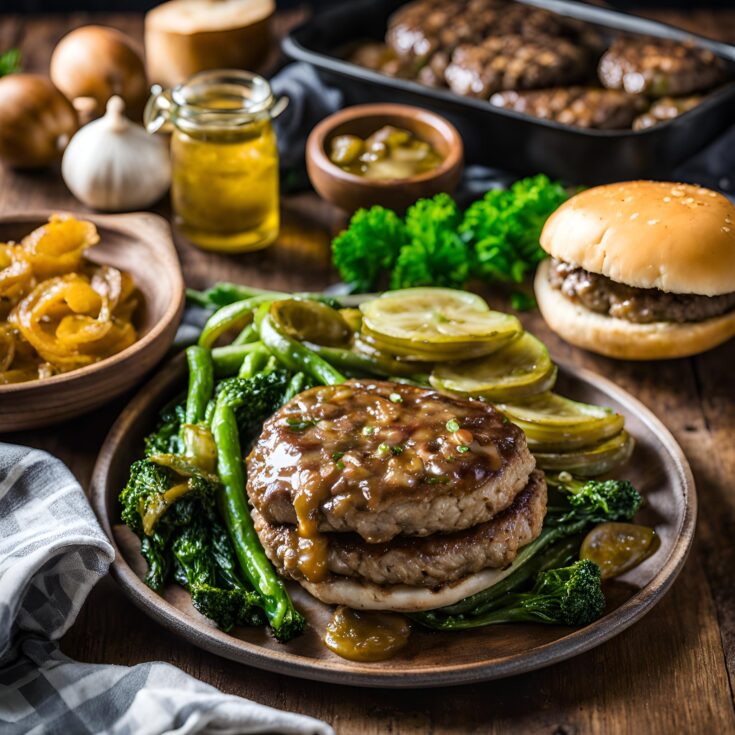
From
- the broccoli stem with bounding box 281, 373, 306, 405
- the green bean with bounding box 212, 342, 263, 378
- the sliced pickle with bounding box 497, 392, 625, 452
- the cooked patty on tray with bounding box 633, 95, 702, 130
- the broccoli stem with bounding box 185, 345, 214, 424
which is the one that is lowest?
the green bean with bounding box 212, 342, 263, 378

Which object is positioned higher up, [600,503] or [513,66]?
[513,66]

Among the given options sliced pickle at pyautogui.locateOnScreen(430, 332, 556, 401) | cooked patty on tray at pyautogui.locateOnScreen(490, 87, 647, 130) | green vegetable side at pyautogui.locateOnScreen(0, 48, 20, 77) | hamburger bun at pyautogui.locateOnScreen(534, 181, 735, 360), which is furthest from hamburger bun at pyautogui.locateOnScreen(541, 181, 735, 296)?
green vegetable side at pyautogui.locateOnScreen(0, 48, 20, 77)

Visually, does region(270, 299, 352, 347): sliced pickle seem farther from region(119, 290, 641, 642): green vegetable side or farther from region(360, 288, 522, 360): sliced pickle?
region(360, 288, 522, 360): sliced pickle

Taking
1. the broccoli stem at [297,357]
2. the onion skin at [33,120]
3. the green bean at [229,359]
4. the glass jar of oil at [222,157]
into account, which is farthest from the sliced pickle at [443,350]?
the onion skin at [33,120]

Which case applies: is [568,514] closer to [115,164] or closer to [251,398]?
[251,398]

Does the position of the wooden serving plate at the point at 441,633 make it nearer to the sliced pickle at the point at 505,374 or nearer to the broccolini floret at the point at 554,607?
the broccolini floret at the point at 554,607

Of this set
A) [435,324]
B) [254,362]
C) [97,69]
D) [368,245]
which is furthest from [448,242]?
[97,69]
